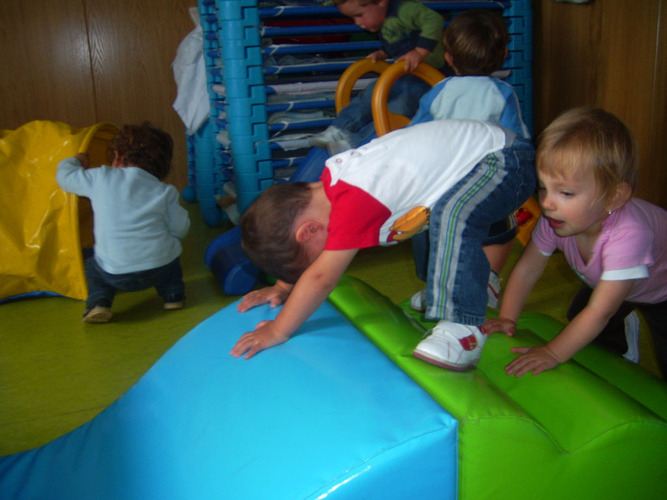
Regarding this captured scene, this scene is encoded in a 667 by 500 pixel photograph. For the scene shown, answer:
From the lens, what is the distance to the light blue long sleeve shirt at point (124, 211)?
1.99 metres

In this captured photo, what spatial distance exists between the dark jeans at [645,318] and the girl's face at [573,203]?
0.95ft

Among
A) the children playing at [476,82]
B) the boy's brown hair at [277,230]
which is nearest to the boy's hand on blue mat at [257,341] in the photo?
the boy's brown hair at [277,230]

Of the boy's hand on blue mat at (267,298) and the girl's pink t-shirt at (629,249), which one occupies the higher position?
the girl's pink t-shirt at (629,249)

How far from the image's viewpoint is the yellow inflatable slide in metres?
2.12

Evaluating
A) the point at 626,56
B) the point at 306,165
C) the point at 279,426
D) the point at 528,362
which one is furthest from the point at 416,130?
the point at 626,56

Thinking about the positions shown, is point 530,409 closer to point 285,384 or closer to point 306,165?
point 285,384

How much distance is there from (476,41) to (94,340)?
1449 mm

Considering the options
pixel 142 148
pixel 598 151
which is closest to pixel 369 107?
pixel 142 148

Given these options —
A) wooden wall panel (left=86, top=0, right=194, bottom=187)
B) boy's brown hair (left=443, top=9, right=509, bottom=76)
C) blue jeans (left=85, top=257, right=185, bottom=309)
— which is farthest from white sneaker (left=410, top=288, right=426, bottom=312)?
wooden wall panel (left=86, top=0, right=194, bottom=187)

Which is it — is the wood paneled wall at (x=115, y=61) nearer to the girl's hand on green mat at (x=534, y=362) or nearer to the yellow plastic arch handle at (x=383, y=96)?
the yellow plastic arch handle at (x=383, y=96)

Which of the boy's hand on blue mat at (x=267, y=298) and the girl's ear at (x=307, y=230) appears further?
the boy's hand on blue mat at (x=267, y=298)

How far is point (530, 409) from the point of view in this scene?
3.32 feet

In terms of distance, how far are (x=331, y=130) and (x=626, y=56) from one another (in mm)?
1171

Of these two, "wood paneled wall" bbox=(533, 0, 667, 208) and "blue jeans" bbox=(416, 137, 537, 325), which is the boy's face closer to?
"wood paneled wall" bbox=(533, 0, 667, 208)
